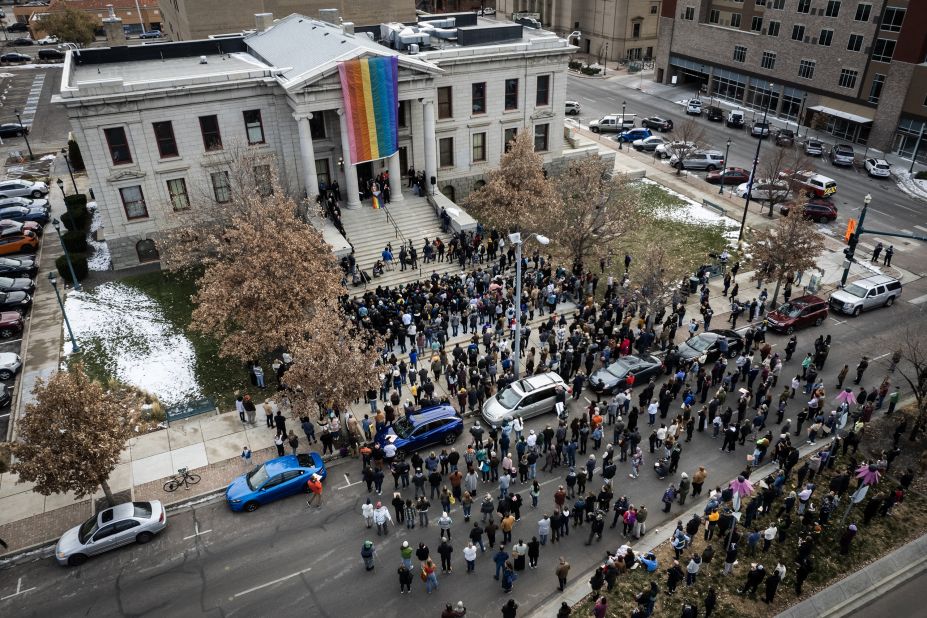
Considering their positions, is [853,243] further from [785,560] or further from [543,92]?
[543,92]

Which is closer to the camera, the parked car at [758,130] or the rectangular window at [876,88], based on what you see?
the rectangular window at [876,88]

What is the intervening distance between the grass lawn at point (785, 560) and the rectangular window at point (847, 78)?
152 feet

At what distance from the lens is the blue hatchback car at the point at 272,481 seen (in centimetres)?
2348

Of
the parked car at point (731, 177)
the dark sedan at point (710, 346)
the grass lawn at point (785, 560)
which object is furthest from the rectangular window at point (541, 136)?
the grass lawn at point (785, 560)

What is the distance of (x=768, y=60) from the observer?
67062mm

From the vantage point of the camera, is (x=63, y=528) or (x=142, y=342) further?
(x=142, y=342)

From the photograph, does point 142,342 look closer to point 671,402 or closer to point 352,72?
point 352,72

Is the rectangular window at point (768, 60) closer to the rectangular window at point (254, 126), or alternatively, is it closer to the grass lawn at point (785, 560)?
the rectangular window at point (254, 126)

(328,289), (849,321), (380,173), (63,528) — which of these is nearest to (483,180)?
(380,173)

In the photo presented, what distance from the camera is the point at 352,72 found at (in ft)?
122

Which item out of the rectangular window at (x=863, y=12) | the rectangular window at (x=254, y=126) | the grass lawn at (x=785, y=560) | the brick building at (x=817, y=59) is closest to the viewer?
the grass lawn at (x=785, y=560)

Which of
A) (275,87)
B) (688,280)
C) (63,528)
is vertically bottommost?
(63,528)

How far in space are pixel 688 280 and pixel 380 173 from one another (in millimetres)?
20247

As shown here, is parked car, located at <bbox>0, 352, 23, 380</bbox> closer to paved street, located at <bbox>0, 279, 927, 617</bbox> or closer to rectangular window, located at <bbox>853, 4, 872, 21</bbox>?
paved street, located at <bbox>0, 279, 927, 617</bbox>
